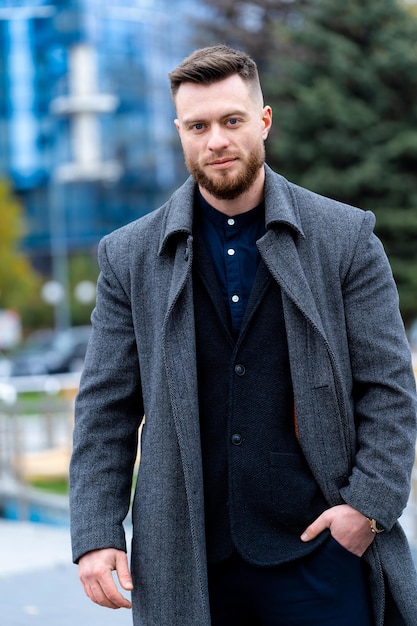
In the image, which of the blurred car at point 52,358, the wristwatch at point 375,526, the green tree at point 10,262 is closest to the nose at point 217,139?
the wristwatch at point 375,526

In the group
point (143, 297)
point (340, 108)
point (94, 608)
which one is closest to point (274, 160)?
point (340, 108)

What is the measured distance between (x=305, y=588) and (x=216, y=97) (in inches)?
46.7

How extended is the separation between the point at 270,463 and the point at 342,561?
28 cm

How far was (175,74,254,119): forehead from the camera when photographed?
269 centimetres

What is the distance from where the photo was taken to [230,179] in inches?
107

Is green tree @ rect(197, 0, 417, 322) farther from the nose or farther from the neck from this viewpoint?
the nose

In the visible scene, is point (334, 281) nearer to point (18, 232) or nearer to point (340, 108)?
point (340, 108)

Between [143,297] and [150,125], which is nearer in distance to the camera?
[143,297]

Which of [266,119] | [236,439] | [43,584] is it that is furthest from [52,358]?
[236,439]

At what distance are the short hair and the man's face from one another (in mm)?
14

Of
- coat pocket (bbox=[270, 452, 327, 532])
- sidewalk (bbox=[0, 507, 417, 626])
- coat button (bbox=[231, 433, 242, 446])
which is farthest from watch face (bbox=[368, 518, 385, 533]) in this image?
sidewalk (bbox=[0, 507, 417, 626])

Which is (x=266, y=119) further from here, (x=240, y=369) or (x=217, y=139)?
(x=240, y=369)

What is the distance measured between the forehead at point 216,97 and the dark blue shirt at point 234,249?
0.27 meters

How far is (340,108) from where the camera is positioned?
82.4 feet
